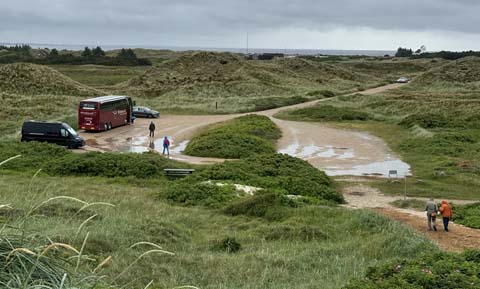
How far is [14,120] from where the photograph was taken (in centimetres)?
5003

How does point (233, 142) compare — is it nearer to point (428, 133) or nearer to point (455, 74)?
point (428, 133)

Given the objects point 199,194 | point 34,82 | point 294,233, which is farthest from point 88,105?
point 294,233

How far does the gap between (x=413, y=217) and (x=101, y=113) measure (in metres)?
28.9

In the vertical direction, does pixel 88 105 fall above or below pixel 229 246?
above

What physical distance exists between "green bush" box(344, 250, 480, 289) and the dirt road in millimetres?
19657

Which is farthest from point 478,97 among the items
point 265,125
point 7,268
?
point 7,268

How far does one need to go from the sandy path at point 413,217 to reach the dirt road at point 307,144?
4.76 metres

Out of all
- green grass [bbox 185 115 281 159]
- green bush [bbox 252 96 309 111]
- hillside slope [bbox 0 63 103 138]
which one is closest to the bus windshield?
hillside slope [bbox 0 63 103 138]

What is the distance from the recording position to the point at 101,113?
44188mm

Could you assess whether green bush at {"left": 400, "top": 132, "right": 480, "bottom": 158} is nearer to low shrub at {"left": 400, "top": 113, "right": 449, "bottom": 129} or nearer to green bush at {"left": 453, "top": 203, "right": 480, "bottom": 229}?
low shrub at {"left": 400, "top": 113, "right": 449, "bottom": 129}

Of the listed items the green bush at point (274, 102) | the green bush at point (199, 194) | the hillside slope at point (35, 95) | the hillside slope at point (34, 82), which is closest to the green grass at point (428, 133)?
the green bush at point (274, 102)

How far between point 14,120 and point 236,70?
151 feet

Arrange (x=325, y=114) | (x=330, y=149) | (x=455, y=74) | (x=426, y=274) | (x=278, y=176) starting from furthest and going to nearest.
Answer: (x=455, y=74) < (x=325, y=114) < (x=330, y=149) < (x=278, y=176) < (x=426, y=274)

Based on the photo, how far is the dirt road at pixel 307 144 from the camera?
109 ft
